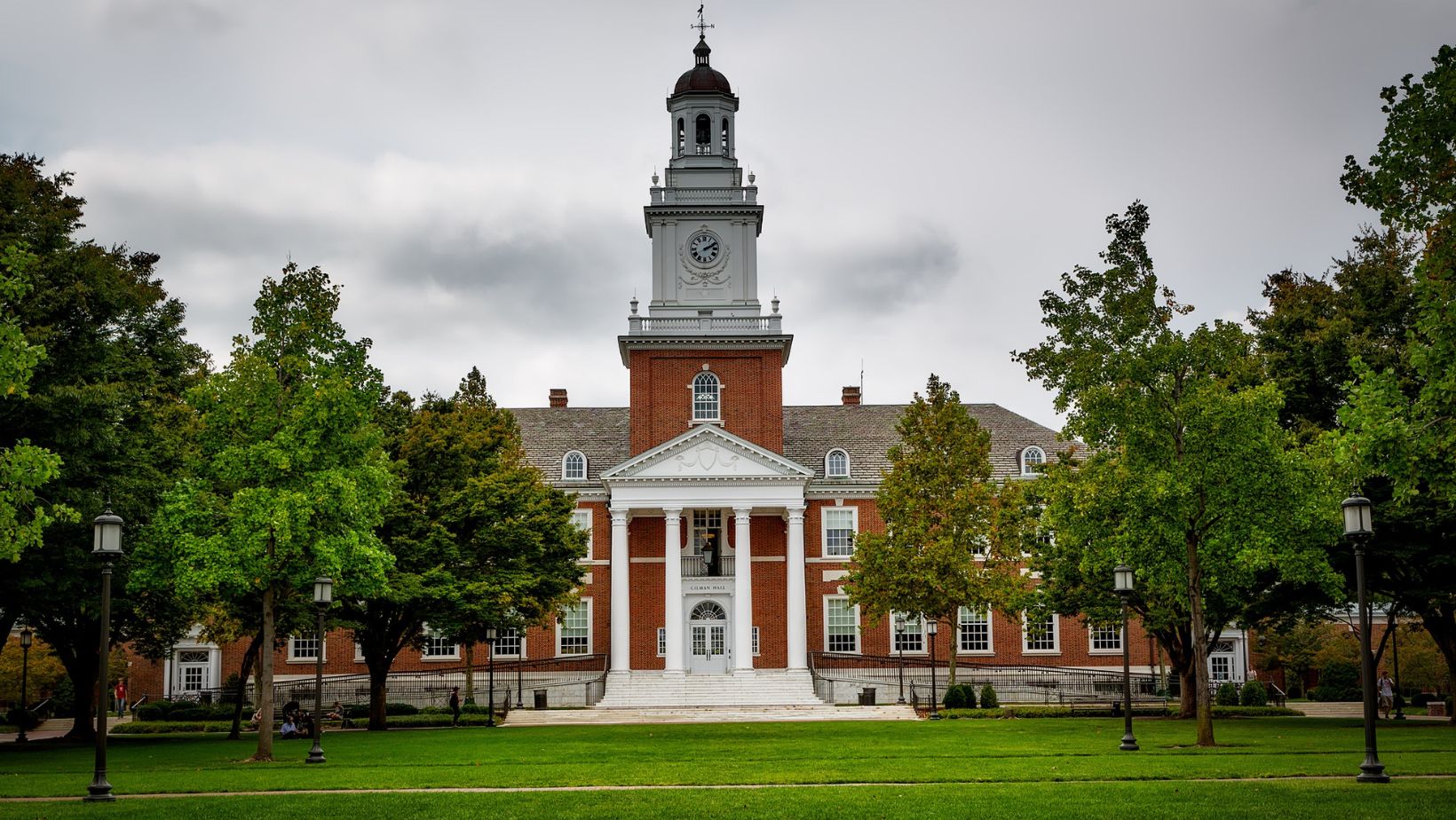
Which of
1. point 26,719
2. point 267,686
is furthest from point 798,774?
point 26,719

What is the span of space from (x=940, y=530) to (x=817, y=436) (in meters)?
16.6

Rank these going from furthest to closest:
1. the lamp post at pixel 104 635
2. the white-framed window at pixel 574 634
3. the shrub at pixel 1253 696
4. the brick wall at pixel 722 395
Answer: the white-framed window at pixel 574 634, the brick wall at pixel 722 395, the shrub at pixel 1253 696, the lamp post at pixel 104 635

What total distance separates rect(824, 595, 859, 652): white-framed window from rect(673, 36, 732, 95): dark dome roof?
876 inches

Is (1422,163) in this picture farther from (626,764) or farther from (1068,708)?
(1068,708)

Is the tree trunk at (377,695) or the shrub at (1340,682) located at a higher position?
the tree trunk at (377,695)

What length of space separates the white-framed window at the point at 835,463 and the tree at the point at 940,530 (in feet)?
39.7

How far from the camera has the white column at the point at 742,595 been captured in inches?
2051

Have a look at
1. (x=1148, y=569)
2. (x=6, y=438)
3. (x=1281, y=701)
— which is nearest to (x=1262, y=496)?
(x=1148, y=569)

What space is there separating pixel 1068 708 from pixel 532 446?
2772cm

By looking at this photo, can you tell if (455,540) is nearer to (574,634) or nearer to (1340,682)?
(574,634)

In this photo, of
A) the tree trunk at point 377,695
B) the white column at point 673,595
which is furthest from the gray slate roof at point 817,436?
the tree trunk at point 377,695

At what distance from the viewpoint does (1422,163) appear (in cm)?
1783

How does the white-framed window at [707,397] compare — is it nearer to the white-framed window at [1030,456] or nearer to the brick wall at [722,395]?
the brick wall at [722,395]

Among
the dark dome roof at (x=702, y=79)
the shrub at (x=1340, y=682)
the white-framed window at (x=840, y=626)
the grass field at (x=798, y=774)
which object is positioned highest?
the dark dome roof at (x=702, y=79)
